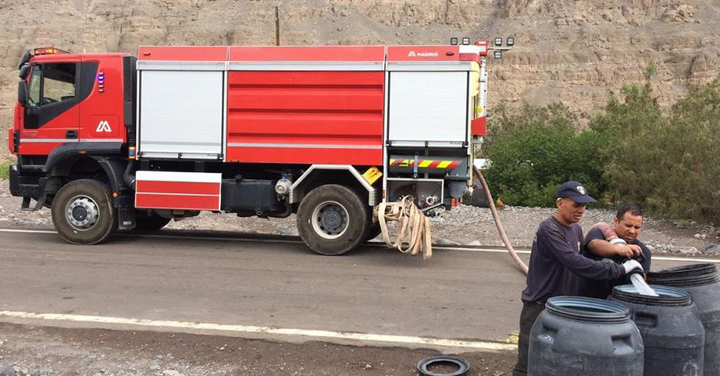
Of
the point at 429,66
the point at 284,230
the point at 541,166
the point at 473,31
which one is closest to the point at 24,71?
the point at 284,230

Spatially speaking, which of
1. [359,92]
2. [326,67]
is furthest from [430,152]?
[326,67]

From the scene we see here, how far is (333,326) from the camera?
18.6 ft

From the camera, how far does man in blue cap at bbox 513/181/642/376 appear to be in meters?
3.78

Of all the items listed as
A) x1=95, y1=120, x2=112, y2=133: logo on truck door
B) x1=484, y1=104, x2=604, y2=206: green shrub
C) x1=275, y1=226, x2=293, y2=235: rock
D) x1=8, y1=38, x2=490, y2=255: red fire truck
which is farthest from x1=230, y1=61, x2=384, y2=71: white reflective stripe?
x1=484, y1=104, x2=604, y2=206: green shrub

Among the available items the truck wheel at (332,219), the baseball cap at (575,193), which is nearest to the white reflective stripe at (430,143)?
the truck wheel at (332,219)

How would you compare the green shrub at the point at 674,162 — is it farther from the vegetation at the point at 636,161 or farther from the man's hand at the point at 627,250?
the man's hand at the point at 627,250

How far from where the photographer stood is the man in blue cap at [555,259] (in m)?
3.78

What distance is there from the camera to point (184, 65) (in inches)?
365

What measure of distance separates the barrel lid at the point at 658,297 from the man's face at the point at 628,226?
0.51 m

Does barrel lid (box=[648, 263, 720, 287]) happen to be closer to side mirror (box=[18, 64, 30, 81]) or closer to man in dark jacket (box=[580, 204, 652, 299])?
man in dark jacket (box=[580, 204, 652, 299])

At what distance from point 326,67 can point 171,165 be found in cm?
300

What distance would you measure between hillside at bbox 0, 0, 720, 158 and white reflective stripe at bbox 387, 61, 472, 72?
1959 inches

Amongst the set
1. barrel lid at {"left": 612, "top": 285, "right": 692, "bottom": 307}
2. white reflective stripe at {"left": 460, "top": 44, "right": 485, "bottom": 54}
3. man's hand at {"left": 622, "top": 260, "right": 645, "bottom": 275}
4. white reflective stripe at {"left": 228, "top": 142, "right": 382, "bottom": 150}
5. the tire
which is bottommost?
the tire

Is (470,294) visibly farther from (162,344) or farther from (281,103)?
(281,103)
